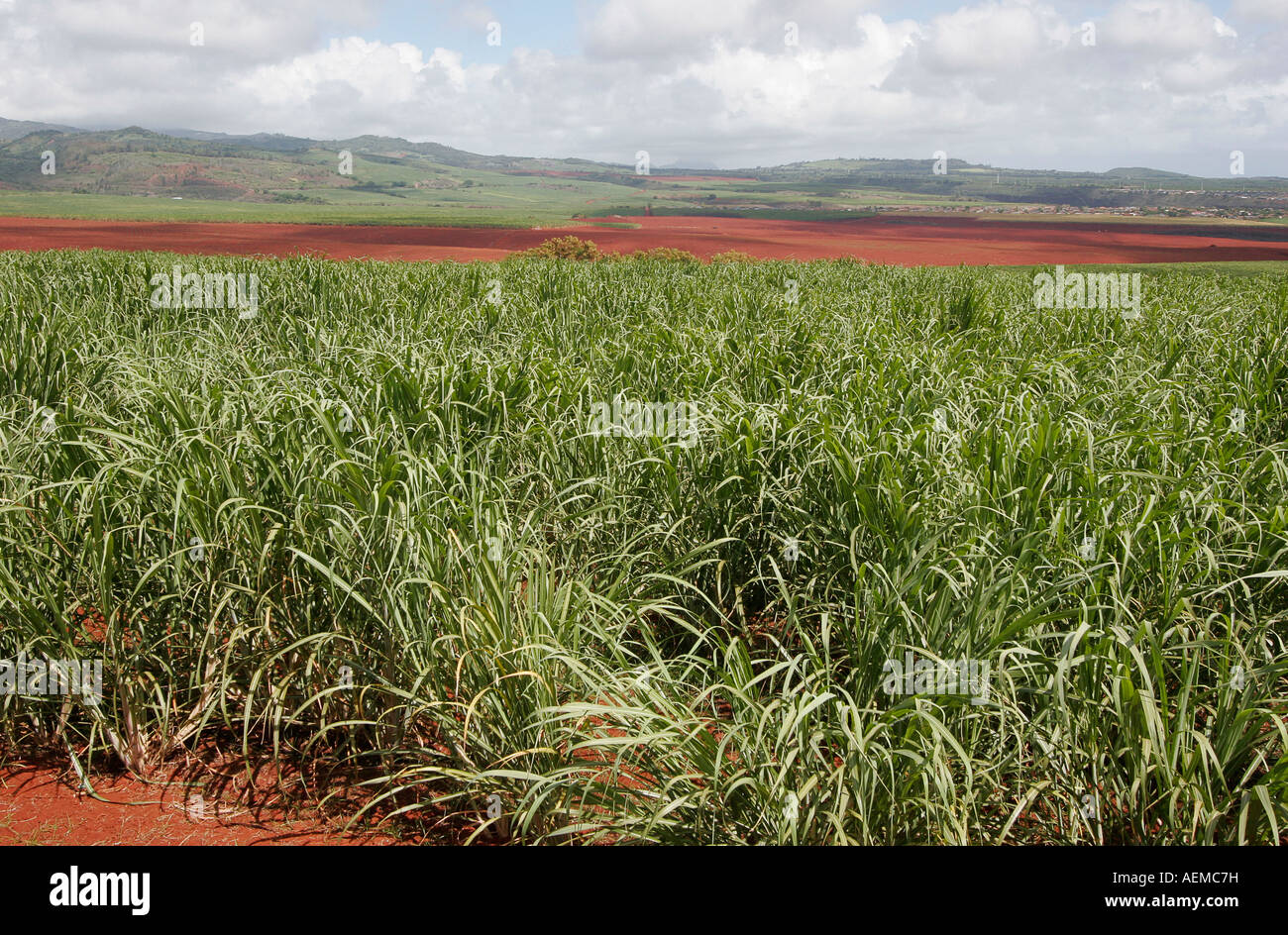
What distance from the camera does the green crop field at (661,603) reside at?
206cm

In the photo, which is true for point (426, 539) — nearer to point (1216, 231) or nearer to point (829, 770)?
point (829, 770)

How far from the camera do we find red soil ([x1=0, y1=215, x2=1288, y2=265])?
114 feet

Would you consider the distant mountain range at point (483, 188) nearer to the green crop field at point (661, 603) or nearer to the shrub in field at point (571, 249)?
the shrub in field at point (571, 249)

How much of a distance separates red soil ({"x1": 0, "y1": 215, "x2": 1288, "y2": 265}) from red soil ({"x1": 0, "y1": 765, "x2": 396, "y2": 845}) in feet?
92.0

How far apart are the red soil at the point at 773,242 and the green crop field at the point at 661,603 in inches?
1057

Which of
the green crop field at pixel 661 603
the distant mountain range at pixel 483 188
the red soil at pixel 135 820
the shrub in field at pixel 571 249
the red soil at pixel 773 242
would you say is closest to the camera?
the green crop field at pixel 661 603

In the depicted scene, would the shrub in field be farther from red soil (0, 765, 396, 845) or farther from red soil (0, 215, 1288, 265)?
red soil (0, 765, 396, 845)

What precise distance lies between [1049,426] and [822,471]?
1.02 metres

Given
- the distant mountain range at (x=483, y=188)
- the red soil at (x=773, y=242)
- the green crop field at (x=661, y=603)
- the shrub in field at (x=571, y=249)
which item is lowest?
the green crop field at (x=661, y=603)

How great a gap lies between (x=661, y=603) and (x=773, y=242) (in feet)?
148

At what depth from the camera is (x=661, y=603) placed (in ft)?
9.55

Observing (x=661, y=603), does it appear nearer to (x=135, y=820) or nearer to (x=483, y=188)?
(x=135, y=820)

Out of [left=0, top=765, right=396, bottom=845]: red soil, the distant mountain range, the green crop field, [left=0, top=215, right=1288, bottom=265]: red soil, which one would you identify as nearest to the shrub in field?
[left=0, top=215, right=1288, bottom=265]: red soil

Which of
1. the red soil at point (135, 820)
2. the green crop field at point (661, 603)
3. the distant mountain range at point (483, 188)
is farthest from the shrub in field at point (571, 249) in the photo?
the distant mountain range at point (483, 188)
